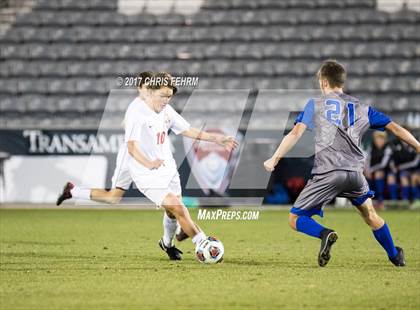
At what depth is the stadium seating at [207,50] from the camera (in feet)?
71.4

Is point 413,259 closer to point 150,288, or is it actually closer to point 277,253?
point 277,253

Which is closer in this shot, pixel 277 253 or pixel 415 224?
pixel 277 253

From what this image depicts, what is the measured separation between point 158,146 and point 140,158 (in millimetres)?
586

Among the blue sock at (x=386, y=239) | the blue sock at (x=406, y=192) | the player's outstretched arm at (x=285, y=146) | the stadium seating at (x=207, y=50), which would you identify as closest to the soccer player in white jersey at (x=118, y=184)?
the player's outstretched arm at (x=285, y=146)

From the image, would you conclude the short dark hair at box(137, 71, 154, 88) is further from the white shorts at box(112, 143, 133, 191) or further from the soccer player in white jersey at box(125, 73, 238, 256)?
the white shorts at box(112, 143, 133, 191)

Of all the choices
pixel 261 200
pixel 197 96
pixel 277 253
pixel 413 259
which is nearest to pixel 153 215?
pixel 261 200

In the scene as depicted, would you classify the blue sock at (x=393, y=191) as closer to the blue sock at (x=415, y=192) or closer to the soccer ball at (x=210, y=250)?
the blue sock at (x=415, y=192)

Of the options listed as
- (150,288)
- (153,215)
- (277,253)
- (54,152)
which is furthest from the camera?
(54,152)

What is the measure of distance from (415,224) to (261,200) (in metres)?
4.96

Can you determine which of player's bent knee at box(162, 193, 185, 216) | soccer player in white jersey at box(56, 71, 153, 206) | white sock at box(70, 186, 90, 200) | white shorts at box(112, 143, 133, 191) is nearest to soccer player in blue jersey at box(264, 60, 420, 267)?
player's bent knee at box(162, 193, 185, 216)

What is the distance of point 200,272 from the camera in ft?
26.9

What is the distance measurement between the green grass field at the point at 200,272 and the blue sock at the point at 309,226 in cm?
36

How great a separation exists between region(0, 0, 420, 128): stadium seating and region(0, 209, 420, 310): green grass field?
8.18 metres

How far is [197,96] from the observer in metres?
21.0
